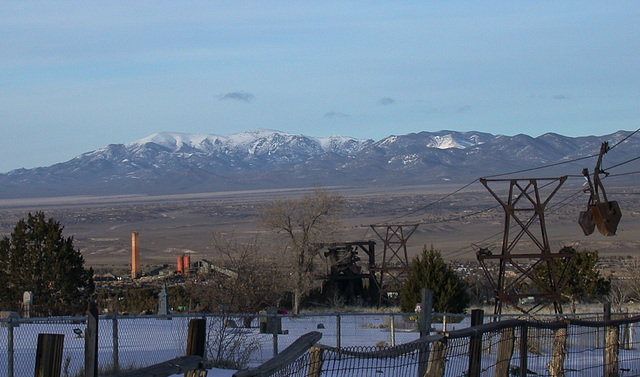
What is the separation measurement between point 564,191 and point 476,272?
5164 inches

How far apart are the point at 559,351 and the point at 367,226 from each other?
7098cm

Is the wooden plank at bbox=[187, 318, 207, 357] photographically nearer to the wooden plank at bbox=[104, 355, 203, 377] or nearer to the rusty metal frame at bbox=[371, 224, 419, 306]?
the wooden plank at bbox=[104, 355, 203, 377]

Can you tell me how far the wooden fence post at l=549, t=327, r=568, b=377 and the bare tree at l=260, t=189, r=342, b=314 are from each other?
33789 mm

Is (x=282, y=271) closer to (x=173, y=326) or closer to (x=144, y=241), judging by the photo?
(x=173, y=326)

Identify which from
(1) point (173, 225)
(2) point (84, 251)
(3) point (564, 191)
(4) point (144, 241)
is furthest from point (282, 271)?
(3) point (564, 191)

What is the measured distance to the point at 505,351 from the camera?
885 cm

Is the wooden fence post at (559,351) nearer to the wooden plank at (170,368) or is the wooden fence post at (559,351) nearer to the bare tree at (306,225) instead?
the wooden plank at (170,368)

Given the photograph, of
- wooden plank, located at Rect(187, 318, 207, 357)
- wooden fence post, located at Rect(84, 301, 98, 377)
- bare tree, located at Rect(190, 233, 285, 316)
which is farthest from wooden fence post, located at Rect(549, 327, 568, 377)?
bare tree, located at Rect(190, 233, 285, 316)

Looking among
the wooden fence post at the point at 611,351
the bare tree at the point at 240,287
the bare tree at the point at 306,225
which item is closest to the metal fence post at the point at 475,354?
the wooden fence post at the point at 611,351

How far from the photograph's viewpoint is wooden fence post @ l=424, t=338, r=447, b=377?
7.70 meters

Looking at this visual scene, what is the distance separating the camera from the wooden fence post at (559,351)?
9.60 metres

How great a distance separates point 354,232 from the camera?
324ft

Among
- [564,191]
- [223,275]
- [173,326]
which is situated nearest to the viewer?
[173,326]

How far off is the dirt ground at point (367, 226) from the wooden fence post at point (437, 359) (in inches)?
1522
